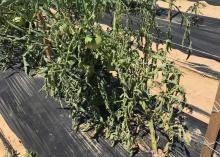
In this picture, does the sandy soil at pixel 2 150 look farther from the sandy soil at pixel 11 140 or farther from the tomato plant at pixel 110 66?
the tomato plant at pixel 110 66

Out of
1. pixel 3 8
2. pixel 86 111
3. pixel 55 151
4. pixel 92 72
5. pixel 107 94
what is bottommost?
pixel 55 151

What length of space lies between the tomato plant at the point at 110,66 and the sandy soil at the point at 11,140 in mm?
629

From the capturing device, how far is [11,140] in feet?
12.7

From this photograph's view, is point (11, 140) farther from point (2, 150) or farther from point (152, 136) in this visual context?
point (152, 136)

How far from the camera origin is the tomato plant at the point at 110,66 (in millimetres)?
2943

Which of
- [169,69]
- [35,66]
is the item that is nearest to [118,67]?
[169,69]

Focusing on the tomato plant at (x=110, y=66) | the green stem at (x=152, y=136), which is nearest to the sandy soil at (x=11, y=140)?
the tomato plant at (x=110, y=66)

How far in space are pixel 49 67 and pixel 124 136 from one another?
995 mm

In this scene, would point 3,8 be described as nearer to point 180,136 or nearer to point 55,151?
point 55,151

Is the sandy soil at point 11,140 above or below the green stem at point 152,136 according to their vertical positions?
below

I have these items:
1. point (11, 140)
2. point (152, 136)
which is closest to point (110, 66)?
point (152, 136)

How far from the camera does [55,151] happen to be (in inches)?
141

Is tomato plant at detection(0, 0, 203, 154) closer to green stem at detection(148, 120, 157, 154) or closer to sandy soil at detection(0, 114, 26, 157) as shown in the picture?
green stem at detection(148, 120, 157, 154)

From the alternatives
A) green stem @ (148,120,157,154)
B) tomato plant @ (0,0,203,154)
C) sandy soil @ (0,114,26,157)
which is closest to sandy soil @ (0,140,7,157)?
sandy soil @ (0,114,26,157)
